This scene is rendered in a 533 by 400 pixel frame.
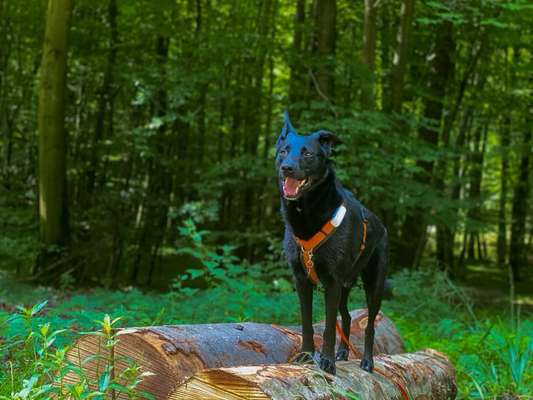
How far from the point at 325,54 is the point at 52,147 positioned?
5915 mm

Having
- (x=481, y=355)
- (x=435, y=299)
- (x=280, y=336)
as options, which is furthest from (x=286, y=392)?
(x=435, y=299)

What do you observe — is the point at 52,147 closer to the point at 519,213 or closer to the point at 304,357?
the point at 304,357

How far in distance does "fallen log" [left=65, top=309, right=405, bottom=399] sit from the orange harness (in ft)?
2.34

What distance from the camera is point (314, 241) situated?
3.57 metres

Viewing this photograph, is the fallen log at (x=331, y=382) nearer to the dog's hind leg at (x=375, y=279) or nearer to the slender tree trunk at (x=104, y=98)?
the dog's hind leg at (x=375, y=279)

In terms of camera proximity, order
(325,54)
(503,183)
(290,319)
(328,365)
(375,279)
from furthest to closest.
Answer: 1. (503,183)
2. (325,54)
3. (290,319)
4. (375,279)
5. (328,365)

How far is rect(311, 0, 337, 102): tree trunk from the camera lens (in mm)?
12453

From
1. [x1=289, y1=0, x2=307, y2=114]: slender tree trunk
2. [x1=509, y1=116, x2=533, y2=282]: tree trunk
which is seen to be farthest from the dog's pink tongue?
[x1=509, y1=116, x2=533, y2=282]: tree trunk

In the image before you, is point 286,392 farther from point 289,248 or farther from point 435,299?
point 435,299

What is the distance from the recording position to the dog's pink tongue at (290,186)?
11.3ft

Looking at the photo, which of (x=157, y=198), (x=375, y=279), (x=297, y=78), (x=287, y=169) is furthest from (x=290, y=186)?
(x=157, y=198)

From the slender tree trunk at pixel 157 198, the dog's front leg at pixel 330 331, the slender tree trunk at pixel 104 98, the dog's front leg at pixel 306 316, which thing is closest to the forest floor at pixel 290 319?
the dog's front leg at pixel 306 316

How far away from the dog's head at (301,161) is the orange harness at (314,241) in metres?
0.24

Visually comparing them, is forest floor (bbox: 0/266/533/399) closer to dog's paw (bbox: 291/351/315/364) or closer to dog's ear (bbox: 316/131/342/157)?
dog's paw (bbox: 291/351/315/364)
